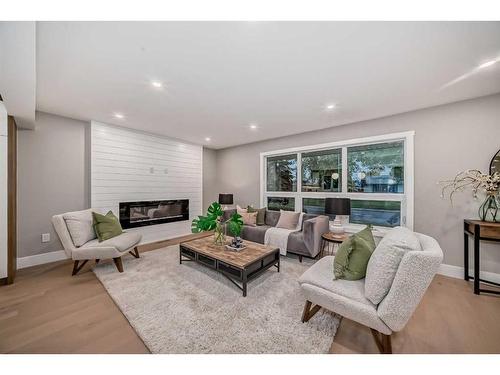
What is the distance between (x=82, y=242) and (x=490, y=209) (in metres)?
5.61

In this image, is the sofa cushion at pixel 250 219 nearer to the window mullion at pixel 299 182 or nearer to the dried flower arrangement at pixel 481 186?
the window mullion at pixel 299 182

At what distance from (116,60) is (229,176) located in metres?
4.05

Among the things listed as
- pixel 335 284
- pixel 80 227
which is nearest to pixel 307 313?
pixel 335 284

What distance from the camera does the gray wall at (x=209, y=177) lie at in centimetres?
576

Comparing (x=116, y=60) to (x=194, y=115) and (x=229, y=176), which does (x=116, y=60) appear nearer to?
(x=194, y=115)

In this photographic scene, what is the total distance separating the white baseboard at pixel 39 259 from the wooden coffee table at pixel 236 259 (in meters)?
2.20

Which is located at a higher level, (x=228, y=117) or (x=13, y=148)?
(x=228, y=117)

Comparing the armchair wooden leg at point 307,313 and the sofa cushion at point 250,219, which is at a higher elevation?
the sofa cushion at point 250,219

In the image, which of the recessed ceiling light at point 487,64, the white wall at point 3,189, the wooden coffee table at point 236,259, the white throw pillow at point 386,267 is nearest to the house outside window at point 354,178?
the recessed ceiling light at point 487,64

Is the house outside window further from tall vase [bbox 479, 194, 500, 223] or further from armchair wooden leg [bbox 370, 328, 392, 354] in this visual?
armchair wooden leg [bbox 370, 328, 392, 354]

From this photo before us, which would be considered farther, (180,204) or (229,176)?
(229,176)

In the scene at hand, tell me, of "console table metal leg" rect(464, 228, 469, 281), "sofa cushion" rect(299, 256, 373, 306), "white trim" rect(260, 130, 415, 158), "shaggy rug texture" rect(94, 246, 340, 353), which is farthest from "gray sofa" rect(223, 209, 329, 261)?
"console table metal leg" rect(464, 228, 469, 281)
